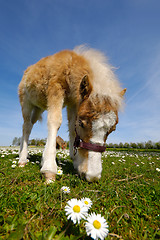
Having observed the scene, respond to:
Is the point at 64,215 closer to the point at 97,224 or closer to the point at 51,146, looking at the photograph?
the point at 97,224

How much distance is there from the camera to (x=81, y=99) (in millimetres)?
3047

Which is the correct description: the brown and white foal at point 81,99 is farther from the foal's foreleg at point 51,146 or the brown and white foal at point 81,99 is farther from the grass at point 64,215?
the grass at point 64,215

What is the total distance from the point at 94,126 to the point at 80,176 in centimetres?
109

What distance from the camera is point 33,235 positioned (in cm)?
104

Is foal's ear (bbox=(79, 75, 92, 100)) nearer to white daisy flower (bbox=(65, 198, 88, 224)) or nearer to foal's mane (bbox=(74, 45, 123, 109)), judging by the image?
foal's mane (bbox=(74, 45, 123, 109))

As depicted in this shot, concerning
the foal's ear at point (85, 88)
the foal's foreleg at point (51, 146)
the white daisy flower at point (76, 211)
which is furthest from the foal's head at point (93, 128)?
the white daisy flower at point (76, 211)

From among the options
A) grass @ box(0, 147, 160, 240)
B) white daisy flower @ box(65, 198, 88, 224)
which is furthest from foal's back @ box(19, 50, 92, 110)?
white daisy flower @ box(65, 198, 88, 224)

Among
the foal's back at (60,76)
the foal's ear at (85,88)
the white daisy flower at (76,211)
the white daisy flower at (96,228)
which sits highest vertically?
the foal's back at (60,76)

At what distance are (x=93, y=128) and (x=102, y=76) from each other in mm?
1463

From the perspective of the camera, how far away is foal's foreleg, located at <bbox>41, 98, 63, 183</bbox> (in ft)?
8.42

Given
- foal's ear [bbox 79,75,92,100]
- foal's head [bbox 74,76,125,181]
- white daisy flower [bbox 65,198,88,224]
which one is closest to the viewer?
white daisy flower [bbox 65,198,88,224]

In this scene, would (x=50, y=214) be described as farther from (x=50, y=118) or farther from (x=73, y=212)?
(x=50, y=118)

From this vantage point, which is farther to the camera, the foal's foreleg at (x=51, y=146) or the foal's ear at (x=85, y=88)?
the foal's ear at (x=85, y=88)

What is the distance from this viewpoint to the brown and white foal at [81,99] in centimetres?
263
